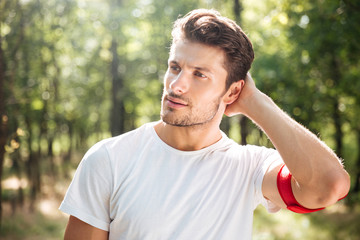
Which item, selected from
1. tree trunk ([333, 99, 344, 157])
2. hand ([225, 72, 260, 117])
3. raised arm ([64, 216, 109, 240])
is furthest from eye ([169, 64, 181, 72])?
tree trunk ([333, 99, 344, 157])

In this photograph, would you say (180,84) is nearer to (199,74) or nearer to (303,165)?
(199,74)

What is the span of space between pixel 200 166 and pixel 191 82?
1.71ft

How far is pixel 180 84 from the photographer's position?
229 centimetres

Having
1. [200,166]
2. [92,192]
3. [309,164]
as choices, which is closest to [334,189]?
[309,164]

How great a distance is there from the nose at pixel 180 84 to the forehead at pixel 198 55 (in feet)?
0.26

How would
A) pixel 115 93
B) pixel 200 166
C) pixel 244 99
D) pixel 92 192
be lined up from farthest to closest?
1. pixel 115 93
2. pixel 244 99
3. pixel 200 166
4. pixel 92 192

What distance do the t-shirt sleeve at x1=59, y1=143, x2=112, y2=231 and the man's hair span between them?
0.95 m

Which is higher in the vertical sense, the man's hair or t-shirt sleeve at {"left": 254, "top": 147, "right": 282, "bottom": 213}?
the man's hair

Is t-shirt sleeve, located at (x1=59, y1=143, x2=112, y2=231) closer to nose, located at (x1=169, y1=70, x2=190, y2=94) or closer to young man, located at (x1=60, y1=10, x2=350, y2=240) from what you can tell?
young man, located at (x1=60, y1=10, x2=350, y2=240)

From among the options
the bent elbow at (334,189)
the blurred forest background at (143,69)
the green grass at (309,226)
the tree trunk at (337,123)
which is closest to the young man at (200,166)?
the bent elbow at (334,189)

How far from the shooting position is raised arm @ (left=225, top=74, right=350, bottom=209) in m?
2.09

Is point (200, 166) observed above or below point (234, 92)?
below

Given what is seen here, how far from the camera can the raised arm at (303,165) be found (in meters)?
2.09

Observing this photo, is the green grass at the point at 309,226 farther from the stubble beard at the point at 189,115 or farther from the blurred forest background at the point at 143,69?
the stubble beard at the point at 189,115
